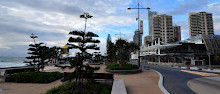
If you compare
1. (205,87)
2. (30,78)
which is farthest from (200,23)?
(30,78)

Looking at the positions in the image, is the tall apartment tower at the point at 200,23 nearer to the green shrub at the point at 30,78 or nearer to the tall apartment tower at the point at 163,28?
the tall apartment tower at the point at 163,28

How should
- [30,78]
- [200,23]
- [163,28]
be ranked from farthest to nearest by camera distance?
[200,23] → [163,28] → [30,78]

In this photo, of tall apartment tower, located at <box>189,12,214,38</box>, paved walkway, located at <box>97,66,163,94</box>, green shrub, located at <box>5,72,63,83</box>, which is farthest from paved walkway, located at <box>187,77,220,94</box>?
tall apartment tower, located at <box>189,12,214,38</box>

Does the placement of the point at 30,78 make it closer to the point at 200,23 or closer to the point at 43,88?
the point at 43,88

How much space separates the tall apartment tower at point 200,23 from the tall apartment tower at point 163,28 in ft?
65.5

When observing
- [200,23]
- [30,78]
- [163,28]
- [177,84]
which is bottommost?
[177,84]

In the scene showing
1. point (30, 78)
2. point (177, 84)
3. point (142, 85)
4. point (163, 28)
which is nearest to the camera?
point (142, 85)

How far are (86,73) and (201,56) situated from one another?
55.9 metres

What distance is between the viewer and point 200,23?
11694 centimetres

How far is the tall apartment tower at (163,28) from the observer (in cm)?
11494

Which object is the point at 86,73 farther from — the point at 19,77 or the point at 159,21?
the point at 159,21

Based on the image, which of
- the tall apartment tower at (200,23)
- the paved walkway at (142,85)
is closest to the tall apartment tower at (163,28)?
the tall apartment tower at (200,23)

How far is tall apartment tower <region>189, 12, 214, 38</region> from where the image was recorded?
116m

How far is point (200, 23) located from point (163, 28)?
34653mm
